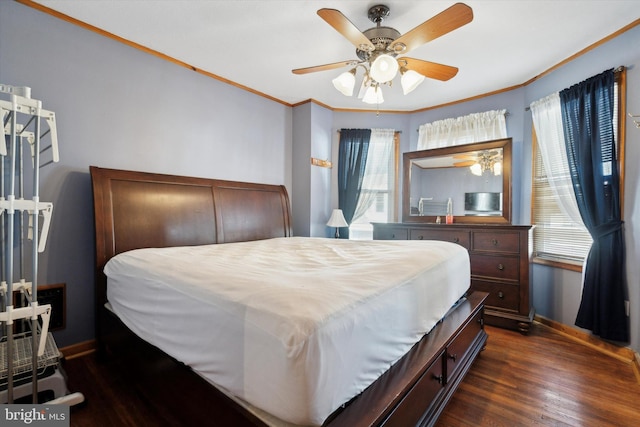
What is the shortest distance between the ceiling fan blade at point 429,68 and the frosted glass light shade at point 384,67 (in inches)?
12.9

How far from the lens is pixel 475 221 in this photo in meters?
3.52

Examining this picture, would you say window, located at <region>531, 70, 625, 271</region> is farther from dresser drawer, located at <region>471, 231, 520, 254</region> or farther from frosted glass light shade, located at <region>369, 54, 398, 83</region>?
frosted glass light shade, located at <region>369, 54, 398, 83</region>

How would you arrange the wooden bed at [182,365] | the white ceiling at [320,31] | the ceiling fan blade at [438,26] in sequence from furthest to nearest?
the white ceiling at [320,31]
the ceiling fan blade at [438,26]
the wooden bed at [182,365]

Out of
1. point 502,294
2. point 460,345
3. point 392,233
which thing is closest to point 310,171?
point 392,233

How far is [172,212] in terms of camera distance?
104 inches

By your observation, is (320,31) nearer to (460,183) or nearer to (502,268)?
(460,183)

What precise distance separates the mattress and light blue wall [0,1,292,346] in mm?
897

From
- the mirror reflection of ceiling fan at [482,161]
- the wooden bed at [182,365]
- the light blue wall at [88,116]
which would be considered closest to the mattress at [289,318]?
the wooden bed at [182,365]

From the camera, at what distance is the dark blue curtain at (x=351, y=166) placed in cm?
417

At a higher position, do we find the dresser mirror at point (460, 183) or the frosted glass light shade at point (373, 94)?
the frosted glass light shade at point (373, 94)

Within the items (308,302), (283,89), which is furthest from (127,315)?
(283,89)

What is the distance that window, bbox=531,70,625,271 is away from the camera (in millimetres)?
2779

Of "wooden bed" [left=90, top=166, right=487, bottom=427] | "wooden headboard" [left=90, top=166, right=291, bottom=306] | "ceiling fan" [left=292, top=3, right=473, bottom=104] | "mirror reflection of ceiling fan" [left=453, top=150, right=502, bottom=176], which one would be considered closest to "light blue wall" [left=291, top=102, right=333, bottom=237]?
"wooden bed" [left=90, top=166, right=487, bottom=427]

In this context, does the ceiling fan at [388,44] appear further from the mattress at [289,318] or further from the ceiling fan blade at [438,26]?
the mattress at [289,318]
